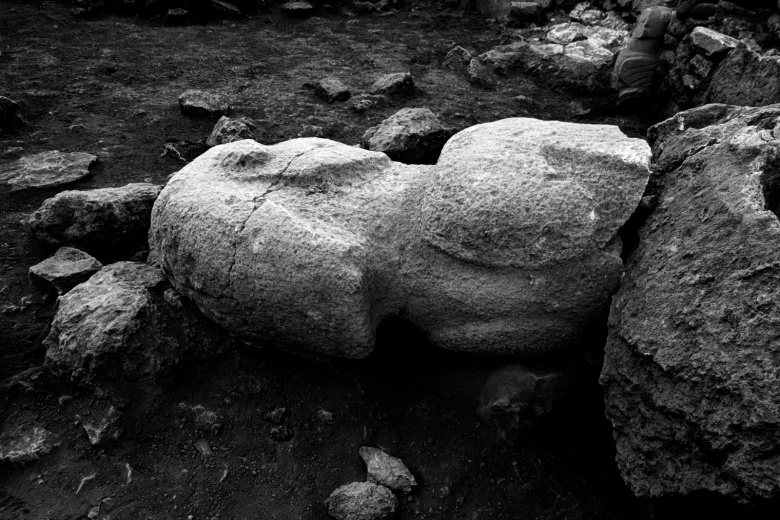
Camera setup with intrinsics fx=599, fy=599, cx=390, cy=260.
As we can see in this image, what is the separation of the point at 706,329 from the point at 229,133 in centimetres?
365

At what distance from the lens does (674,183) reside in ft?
8.07

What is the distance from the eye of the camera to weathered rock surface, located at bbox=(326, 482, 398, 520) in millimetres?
2357

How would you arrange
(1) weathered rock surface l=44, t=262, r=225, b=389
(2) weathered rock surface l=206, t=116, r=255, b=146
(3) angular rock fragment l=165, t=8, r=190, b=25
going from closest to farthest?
(1) weathered rock surface l=44, t=262, r=225, b=389 → (2) weathered rock surface l=206, t=116, r=255, b=146 → (3) angular rock fragment l=165, t=8, r=190, b=25

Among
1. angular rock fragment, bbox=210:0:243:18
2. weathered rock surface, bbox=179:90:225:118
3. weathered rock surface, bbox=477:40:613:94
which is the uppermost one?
weathered rock surface, bbox=477:40:613:94

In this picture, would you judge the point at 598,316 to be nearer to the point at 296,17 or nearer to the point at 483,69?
the point at 483,69

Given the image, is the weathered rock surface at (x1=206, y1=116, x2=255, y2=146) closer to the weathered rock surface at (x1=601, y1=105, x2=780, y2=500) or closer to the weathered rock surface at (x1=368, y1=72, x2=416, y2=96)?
the weathered rock surface at (x1=368, y1=72, x2=416, y2=96)

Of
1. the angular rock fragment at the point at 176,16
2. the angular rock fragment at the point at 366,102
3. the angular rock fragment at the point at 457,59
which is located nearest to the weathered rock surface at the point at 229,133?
the angular rock fragment at the point at 366,102

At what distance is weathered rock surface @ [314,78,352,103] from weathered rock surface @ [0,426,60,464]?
3.78 metres

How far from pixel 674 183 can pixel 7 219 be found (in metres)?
3.72

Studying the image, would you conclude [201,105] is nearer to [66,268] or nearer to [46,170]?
[46,170]

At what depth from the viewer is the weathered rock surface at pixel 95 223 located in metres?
3.37

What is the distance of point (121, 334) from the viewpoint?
2729mm

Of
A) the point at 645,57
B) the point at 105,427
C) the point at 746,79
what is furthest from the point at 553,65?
the point at 105,427

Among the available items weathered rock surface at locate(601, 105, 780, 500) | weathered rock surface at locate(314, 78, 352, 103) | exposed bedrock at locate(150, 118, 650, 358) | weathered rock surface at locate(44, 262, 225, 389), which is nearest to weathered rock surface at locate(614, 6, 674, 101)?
weathered rock surface at locate(314, 78, 352, 103)
